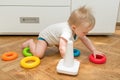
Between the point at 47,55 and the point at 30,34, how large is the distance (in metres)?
0.37

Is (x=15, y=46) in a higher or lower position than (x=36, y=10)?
lower

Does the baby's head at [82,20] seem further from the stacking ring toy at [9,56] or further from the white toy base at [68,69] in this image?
the stacking ring toy at [9,56]

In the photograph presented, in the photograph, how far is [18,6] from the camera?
48.3 inches

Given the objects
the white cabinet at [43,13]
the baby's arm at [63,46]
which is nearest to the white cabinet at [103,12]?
the white cabinet at [43,13]

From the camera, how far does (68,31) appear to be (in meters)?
0.89

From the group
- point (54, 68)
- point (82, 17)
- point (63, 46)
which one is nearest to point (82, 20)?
point (82, 17)

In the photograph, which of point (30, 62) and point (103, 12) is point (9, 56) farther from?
point (103, 12)

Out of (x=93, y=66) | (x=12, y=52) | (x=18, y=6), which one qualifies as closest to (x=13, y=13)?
(x=18, y=6)

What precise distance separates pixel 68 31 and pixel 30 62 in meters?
0.26

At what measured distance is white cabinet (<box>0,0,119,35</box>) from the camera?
47.9 inches

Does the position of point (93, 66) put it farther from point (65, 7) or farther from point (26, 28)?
point (26, 28)

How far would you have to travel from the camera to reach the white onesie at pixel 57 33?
35.0 inches

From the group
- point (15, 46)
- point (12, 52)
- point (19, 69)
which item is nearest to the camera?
point (19, 69)

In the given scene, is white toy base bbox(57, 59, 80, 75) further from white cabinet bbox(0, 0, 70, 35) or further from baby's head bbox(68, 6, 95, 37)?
white cabinet bbox(0, 0, 70, 35)
